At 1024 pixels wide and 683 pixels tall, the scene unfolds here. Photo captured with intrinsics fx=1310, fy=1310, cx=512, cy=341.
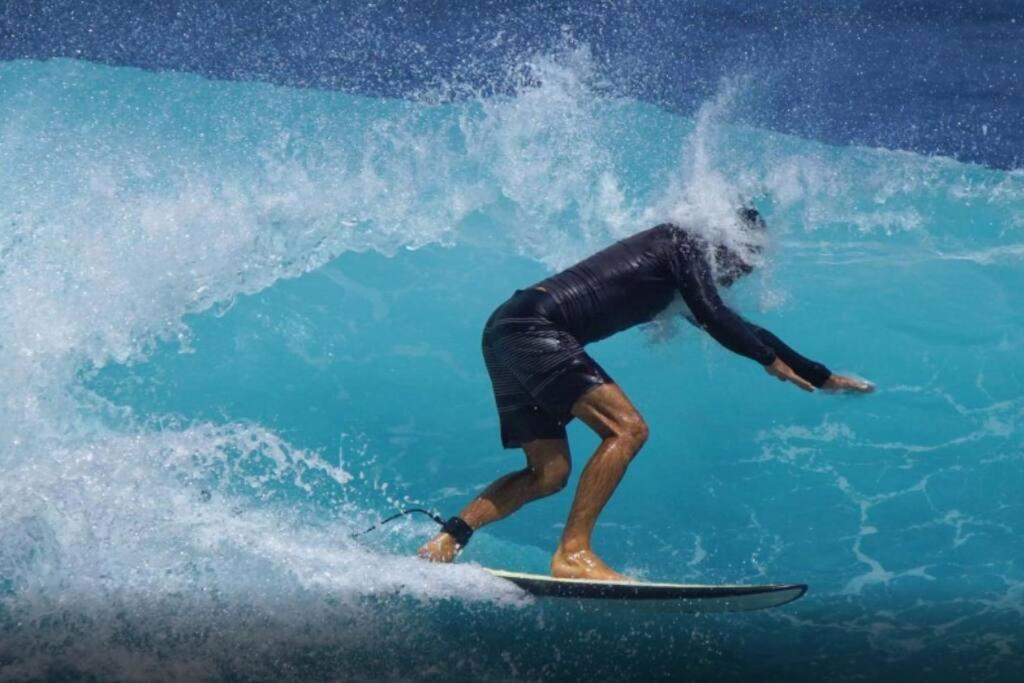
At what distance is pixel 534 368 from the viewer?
470cm

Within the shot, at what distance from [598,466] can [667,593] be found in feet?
1.65

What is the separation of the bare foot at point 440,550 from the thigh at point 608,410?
686mm

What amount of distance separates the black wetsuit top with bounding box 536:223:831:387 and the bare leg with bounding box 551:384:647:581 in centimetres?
31

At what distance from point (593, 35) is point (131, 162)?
3.18 metres

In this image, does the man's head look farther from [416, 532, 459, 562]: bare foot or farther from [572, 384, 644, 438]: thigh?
[416, 532, 459, 562]: bare foot

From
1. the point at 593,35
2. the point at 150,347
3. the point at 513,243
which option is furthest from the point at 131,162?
the point at 593,35

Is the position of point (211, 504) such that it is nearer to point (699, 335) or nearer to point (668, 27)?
point (699, 335)

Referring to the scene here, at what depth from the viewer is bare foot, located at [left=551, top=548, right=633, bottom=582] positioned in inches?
181

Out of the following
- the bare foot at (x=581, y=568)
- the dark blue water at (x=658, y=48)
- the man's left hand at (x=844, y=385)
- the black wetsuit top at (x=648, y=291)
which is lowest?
the bare foot at (x=581, y=568)

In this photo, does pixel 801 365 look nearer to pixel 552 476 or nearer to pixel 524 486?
pixel 552 476

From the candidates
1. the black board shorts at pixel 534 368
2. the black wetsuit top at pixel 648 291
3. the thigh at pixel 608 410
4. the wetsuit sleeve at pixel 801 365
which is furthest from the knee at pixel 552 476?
the wetsuit sleeve at pixel 801 365

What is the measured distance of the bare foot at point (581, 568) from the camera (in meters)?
4.59

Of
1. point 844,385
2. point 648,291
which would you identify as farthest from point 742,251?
point 844,385

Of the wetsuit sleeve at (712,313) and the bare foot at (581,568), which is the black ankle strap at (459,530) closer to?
the bare foot at (581,568)
